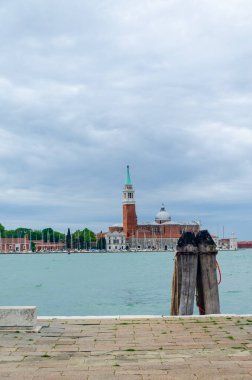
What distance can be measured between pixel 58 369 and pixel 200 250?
551 cm

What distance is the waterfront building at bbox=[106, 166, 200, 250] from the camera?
158 m

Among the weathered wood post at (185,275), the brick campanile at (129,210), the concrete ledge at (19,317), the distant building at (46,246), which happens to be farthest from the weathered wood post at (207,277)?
the distant building at (46,246)

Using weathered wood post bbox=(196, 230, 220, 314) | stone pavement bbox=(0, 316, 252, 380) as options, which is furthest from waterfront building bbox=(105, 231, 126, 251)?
stone pavement bbox=(0, 316, 252, 380)

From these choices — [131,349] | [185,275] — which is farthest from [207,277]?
[131,349]

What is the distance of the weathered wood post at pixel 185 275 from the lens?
10.4m

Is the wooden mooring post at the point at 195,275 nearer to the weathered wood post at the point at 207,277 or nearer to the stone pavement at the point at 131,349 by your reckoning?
the weathered wood post at the point at 207,277

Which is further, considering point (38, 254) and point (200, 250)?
point (38, 254)

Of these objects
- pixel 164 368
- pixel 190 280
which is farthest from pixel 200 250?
pixel 164 368

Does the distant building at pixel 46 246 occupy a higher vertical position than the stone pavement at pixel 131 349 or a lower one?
lower

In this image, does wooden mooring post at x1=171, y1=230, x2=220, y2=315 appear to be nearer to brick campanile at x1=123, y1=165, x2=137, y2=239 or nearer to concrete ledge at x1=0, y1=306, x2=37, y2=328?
concrete ledge at x1=0, y1=306, x2=37, y2=328

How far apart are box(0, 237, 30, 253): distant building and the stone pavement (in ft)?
505

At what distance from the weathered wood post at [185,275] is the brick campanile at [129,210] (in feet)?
476

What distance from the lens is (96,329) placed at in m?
7.88

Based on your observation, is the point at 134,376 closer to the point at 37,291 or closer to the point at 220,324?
the point at 220,324
